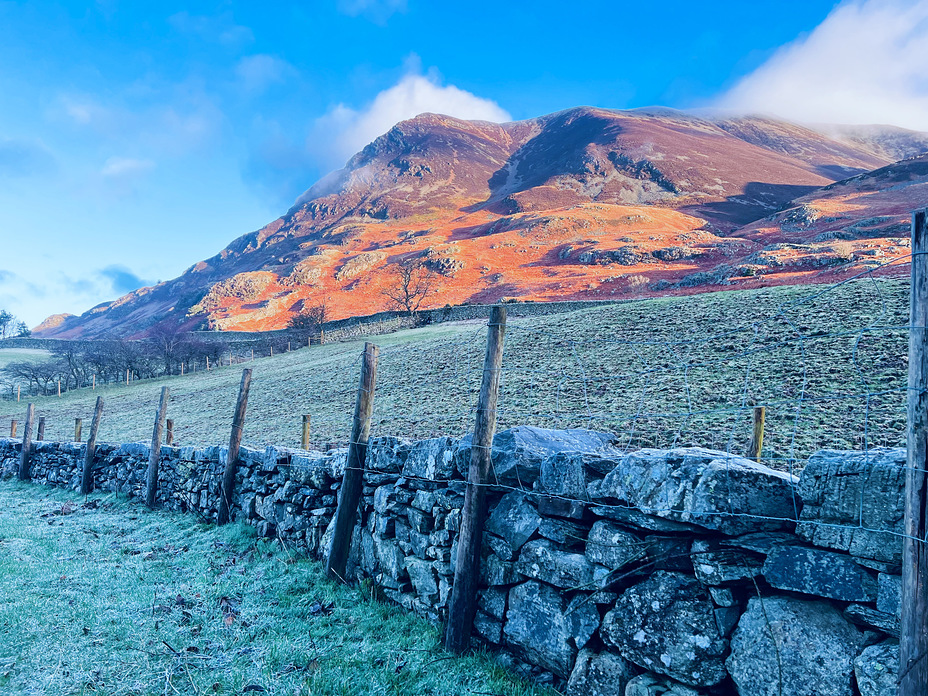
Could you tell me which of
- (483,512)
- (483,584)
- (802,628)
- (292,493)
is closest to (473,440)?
(483,512)

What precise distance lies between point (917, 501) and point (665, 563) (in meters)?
1.49

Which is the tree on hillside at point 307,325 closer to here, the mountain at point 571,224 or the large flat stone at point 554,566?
the mountain at point 571,224

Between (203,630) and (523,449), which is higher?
(523,449)

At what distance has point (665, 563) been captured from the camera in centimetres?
359

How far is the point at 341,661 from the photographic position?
4.64 meters

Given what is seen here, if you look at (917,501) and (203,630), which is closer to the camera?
(917,501)

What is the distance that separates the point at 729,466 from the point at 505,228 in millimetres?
104289

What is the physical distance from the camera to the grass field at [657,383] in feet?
29.4

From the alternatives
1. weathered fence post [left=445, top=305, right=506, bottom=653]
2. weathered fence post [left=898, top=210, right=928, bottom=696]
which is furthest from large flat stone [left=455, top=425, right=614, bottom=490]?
weathered fence post [left=898, top=210, right=928, bottom=696]

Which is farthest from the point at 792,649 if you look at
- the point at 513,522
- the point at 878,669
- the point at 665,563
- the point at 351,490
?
the point at 351,490

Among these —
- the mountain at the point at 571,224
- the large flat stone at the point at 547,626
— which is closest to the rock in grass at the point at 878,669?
the large flat stone at the point at 547,626

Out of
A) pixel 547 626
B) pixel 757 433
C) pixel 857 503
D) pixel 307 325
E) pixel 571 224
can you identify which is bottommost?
pixel 547 626

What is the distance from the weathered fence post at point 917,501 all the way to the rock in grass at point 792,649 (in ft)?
0.94

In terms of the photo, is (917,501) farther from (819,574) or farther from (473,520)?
(473,520)
